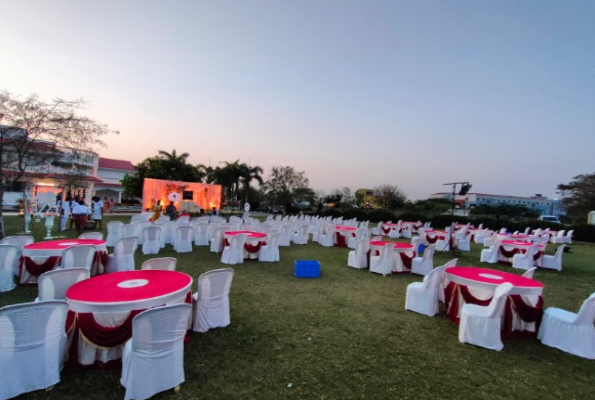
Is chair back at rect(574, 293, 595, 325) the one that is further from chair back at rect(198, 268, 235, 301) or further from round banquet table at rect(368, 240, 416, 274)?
chair back at rect(198, 268, 235, 301)

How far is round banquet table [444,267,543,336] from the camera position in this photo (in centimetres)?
420

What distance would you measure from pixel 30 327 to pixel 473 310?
5.20 metres

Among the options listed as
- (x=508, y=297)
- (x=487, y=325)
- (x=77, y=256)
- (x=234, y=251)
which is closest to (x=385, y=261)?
(x=508, y=297)

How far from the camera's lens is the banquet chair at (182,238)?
9.39 metres

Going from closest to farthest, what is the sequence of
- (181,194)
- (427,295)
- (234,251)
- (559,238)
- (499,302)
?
(499,302) → (427,295) → (234,251) → (559,238) → (181,194)

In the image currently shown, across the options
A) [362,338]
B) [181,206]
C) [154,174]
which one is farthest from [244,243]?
[154,174]

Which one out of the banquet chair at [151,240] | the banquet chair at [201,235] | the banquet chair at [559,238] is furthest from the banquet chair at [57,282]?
the banquet chair at [559,238]

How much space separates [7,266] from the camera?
5.26 m

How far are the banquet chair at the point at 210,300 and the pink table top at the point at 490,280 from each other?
12.5 feet

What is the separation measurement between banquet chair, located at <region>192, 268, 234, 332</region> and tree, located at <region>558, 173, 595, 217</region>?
45743 millimetres

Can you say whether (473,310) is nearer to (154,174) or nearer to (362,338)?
(362,338)

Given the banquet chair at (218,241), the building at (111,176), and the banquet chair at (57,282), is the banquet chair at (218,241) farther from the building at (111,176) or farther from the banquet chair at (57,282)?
the building at (111,176)

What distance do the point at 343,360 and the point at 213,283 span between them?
1966mm

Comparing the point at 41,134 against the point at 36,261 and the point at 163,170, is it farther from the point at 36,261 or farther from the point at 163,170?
the point at 163,170
